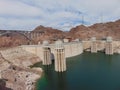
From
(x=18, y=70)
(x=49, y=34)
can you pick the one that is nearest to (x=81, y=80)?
(x=18, y=70)

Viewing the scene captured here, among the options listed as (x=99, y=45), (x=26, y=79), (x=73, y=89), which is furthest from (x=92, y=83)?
(x=99, y=45)

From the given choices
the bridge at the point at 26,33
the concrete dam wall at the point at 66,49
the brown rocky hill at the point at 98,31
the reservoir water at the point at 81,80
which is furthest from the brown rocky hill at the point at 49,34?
the reservoir water at the point at 81,80

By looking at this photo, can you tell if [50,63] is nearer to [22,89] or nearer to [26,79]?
[26,79]

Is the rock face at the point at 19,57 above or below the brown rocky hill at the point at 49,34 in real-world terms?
below

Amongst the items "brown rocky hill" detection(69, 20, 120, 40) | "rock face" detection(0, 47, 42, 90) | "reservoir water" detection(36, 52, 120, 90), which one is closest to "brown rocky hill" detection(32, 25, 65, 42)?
"brown rocky hill" detection(69, 20, 120, 40)

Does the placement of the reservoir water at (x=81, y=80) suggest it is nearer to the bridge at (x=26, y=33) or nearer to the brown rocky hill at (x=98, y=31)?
the bridge at (x=26, y=33)
